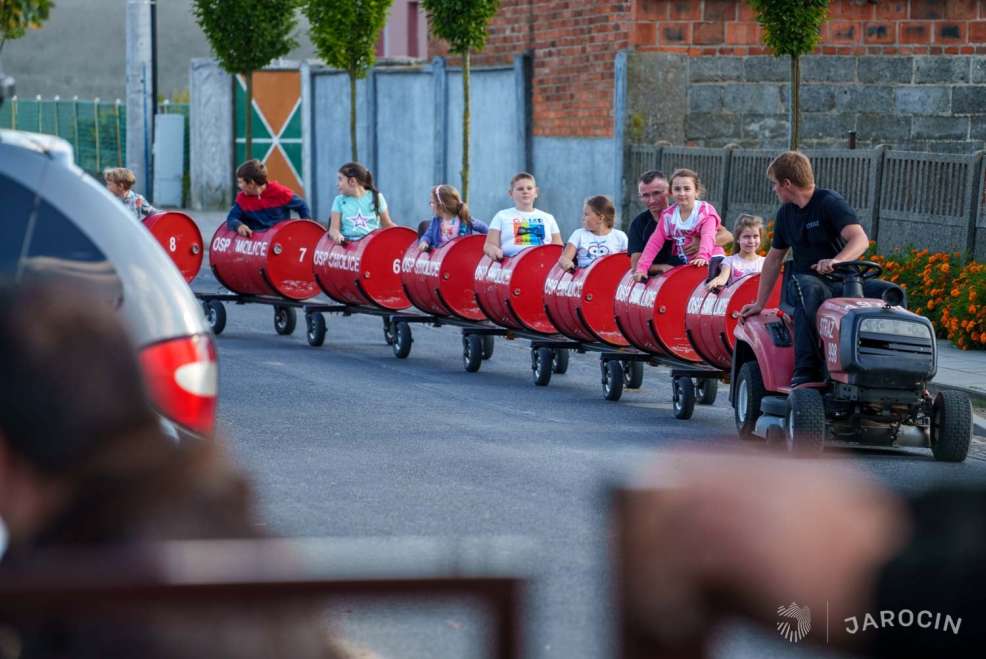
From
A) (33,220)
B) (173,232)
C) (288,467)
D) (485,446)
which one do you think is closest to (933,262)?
(173,232)

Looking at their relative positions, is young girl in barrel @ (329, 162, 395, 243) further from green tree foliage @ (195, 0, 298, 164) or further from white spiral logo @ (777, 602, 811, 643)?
white spiral logo @ (777, 602, 811, 643)

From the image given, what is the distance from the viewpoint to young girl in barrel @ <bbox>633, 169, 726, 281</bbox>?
13.9 meters

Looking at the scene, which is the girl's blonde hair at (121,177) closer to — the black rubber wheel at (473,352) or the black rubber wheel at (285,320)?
the black rubber wheel at (285,320)

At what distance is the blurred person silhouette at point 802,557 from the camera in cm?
151

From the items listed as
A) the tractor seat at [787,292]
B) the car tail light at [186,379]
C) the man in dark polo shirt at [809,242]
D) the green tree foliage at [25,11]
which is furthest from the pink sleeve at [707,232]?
the car tail light at [186,379]

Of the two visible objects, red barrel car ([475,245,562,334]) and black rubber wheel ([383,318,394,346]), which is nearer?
red barrel car ([475,245,562,334])

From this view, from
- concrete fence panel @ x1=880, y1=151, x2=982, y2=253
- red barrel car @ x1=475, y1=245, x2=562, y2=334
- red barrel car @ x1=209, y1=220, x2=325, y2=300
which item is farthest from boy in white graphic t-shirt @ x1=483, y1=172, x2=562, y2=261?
concrete fence panel @ x1=880, y1=151, x2=982, y2=253

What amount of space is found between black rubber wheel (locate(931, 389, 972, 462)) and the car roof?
20.3 feet

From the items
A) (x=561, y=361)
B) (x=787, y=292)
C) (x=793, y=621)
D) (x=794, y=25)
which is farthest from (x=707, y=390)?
(x=793, y=621)

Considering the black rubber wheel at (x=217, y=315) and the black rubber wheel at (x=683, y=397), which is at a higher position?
the black rubber wheel at (x=683, y=397)

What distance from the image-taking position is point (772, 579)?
151 cm

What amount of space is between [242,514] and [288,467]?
814cm

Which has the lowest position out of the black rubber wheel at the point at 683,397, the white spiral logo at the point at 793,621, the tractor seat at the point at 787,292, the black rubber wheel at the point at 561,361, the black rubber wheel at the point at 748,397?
the black rubber wheel at the point at 561,361

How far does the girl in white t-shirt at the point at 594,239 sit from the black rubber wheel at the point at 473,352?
101cm
